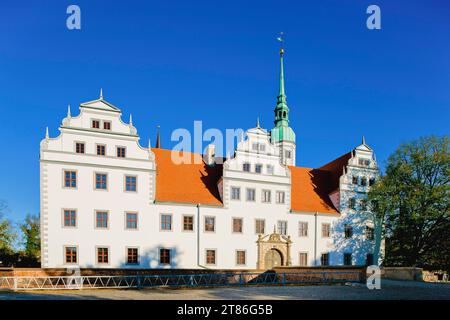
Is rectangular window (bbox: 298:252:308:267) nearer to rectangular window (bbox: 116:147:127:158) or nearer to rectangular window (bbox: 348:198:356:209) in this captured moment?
rectangular window (bbox: 348:198:356:209)

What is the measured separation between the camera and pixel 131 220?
2712cm

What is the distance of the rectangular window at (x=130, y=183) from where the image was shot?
2734cm

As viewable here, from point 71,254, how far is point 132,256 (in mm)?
4150

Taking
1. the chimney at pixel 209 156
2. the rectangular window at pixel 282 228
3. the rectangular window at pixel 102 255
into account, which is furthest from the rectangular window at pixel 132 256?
the rectangular window at pixel 282 228

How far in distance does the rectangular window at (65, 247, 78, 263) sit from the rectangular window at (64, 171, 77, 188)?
14.0 ft

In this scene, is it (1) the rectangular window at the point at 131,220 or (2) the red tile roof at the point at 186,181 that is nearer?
(1) the rectangular window at the point at 131,220

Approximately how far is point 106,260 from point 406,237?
24292 mm

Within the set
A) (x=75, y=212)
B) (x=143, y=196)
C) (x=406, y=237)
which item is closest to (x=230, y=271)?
(x=143, y=196)

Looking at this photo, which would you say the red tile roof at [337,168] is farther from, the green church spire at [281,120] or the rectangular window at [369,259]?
the green church spire at [281,120]

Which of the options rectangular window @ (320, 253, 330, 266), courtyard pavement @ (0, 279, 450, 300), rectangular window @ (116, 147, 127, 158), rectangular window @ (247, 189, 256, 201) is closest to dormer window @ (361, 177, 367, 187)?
rectangular window @ (320, 253, 330, 266)

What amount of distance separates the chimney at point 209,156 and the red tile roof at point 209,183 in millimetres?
476

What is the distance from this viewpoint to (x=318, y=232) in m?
33.1

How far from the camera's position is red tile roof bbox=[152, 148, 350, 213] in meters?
29.6

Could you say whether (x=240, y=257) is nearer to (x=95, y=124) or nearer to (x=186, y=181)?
(x=186, y=181)
